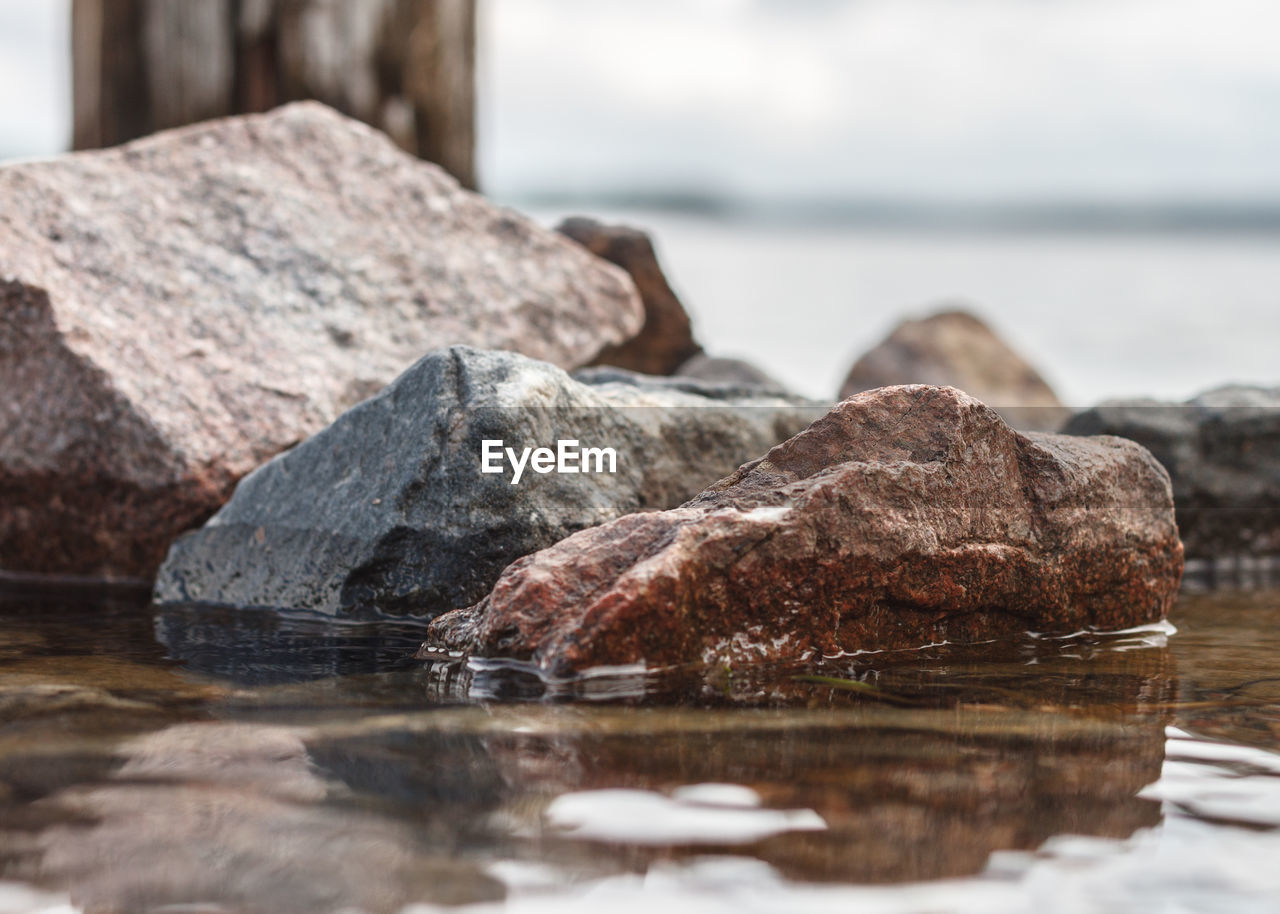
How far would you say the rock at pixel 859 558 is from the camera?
7.41ft

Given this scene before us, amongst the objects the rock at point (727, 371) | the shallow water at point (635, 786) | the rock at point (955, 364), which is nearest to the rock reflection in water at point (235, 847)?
the shallow water at point (635, 786)

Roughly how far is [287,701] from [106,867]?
2.29 ft

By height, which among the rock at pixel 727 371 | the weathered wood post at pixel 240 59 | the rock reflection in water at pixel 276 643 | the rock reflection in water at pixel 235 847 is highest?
the weathered wood post at pixel 240 59

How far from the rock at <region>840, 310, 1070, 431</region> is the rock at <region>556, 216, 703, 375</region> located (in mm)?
2007

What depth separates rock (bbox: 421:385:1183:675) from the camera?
2.26 meters

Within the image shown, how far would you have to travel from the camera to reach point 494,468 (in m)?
2.79

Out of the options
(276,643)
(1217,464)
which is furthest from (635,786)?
(1217,464)

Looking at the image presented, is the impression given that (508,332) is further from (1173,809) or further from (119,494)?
(1173,809)

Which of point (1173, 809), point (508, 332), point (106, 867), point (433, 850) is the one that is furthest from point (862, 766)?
point (508, 332)

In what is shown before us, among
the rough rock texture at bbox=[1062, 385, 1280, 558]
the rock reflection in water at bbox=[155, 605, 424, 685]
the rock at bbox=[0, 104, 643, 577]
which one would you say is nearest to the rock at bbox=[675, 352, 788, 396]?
the rock at bbox=[0, 104, 643, 577]

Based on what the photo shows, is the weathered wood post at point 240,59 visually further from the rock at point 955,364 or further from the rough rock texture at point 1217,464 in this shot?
the rock at point 955,364

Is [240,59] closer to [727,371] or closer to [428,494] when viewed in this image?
[727,371]

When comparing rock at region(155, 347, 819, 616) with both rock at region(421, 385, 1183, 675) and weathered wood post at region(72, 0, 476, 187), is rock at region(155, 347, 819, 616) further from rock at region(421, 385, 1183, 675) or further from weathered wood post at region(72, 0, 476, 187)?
weathered wood post at region(72, 0, 476, 187)

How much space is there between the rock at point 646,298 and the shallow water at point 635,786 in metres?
3.13
